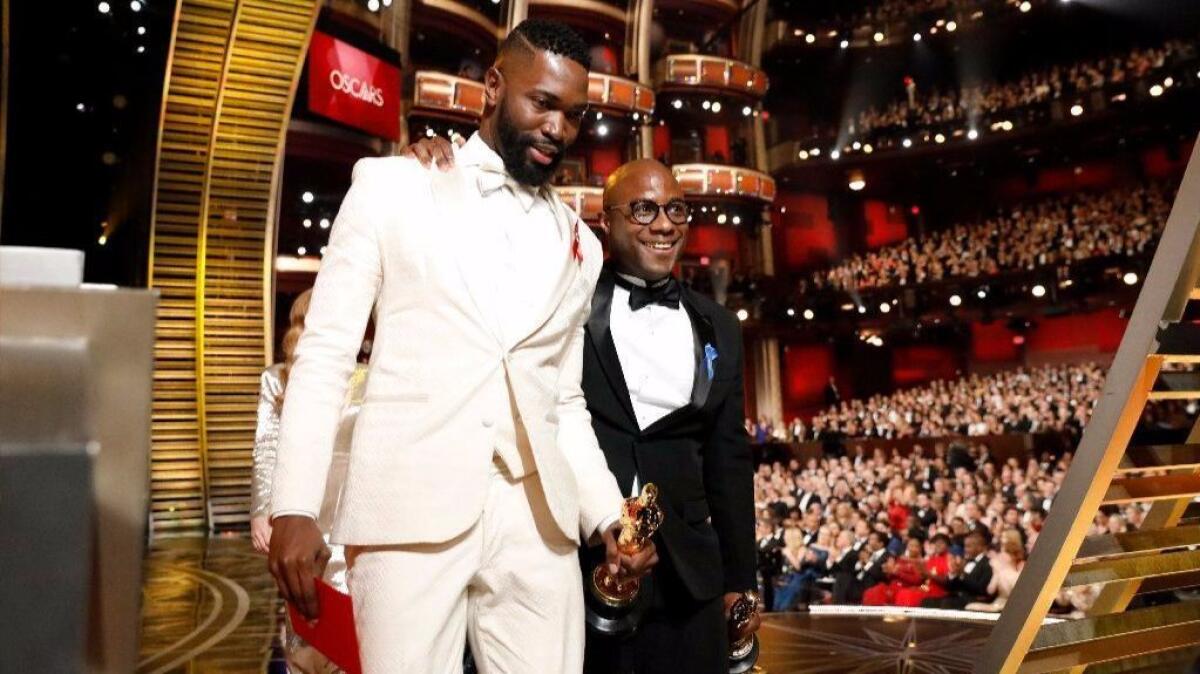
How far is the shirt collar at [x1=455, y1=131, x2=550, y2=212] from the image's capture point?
5.22 feet

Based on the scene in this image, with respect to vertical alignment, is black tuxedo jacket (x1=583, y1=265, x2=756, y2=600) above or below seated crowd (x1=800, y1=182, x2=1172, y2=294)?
below

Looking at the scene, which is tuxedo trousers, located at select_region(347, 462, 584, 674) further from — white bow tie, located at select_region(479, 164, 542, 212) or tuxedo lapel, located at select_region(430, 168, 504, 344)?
white bow tie, located at select_region(479, 164, 542, 212)

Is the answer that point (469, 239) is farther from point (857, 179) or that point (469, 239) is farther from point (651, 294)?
point (857, 179)

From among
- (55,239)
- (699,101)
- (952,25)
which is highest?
(952,25)

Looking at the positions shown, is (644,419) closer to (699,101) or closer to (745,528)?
(745,528)

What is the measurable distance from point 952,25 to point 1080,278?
802cm

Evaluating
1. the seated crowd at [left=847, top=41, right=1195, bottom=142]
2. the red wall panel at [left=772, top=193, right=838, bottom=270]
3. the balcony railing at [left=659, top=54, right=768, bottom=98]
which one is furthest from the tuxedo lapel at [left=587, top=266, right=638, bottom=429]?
the red wall panel at [left=772, top=193, right=838, bottom=270]

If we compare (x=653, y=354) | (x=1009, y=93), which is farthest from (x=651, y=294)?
(x=1009, y=93)

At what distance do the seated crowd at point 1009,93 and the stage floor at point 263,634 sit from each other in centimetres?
1821

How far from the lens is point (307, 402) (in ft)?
4.45

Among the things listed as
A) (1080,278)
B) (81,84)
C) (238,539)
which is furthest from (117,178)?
(1080,278)

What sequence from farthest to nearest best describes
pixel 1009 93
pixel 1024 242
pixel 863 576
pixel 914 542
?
1. pixel 1009 93
2. pixel 1024 242
3. pixel 914 542
4. pixel 863 576

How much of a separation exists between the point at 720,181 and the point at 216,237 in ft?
56.3

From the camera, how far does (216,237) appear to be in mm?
7352
